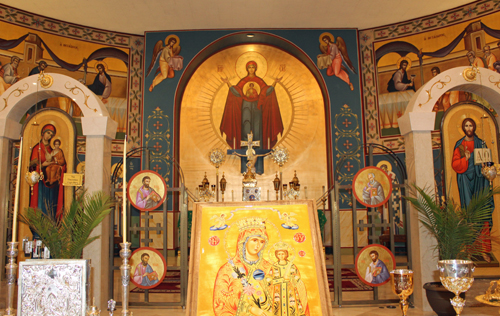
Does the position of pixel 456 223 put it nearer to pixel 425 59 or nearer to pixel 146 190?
pixel 146 190

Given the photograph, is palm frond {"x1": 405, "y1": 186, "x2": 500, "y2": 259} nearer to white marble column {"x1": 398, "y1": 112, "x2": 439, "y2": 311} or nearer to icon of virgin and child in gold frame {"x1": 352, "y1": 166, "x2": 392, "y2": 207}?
white marble column {"x1": 398, "y1": 112, "x2": 439, "y2": 311}

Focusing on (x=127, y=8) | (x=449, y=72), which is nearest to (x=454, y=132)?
(x=449, y=72)

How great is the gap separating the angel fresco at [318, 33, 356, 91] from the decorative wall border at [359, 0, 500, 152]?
1.45ft

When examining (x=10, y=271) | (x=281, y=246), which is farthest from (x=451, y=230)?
(x=10, y=271)

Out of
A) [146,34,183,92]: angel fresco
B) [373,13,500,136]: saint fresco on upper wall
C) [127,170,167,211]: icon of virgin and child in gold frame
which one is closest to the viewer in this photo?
[127,170,167,211]: icon of virgin and child in gold frame

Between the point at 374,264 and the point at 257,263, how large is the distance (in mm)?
2426

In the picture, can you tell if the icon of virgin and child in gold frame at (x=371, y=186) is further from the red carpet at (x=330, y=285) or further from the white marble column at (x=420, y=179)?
the red carpet at (x=330, y=285)

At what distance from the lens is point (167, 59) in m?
11.2

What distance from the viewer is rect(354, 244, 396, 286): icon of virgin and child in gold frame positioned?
5.74 m

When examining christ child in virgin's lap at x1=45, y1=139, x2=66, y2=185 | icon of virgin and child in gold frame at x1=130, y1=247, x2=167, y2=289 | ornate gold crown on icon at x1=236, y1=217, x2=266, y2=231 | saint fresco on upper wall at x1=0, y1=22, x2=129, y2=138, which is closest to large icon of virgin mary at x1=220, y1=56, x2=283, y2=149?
saint fresco on upper wall at x1=0, y1=22, x2=129, y2=138

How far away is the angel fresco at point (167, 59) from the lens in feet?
36.4

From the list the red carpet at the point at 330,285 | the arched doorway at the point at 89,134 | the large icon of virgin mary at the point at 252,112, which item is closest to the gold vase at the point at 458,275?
the red carpet at the point at 330,285

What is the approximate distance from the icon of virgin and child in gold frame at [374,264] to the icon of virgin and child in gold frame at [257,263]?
1552mm

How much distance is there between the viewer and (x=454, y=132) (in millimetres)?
6629
